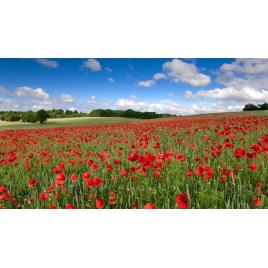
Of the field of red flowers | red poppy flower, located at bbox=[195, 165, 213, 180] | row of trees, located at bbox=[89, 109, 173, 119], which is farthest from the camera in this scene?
row of trees, located at bbox=[89, 109, 173, 119]

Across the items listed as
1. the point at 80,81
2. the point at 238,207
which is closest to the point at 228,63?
the point at 80,81

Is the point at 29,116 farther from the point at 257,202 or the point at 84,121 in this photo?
the point at 257,202

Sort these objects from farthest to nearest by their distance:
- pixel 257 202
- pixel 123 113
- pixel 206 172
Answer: pixel 123 113 < pixel 206 172 < pixel 257 202

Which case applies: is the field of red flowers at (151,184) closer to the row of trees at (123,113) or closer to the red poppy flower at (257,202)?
the red poppy flower at (257,202)

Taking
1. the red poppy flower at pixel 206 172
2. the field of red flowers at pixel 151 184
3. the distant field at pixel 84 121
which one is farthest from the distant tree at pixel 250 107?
the red poppy flower at pixel 206 172

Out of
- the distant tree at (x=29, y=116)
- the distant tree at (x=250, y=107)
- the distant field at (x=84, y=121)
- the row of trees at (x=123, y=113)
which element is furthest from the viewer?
the distant tree at (x=29, y=116)

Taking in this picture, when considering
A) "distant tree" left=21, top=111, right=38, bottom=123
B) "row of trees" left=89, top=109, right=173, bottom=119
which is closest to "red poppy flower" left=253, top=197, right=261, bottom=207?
"row of trees" left=89, top=109, right=173, bottom=119

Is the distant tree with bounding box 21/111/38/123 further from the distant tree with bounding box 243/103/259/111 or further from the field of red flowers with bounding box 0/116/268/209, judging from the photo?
the distant tree with bounding box 243/103/259/111

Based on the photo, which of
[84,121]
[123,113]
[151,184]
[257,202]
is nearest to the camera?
[257,202]

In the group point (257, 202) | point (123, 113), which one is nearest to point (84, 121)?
point (123, 113)

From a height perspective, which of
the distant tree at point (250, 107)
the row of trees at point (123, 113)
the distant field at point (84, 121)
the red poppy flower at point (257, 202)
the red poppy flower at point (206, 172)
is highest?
the distant tree at point (250, 107)

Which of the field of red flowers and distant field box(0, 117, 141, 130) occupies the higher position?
distant field box(0, 117, 141, 130)

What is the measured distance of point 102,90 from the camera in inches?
204

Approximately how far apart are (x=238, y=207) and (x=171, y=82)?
9.42ft
